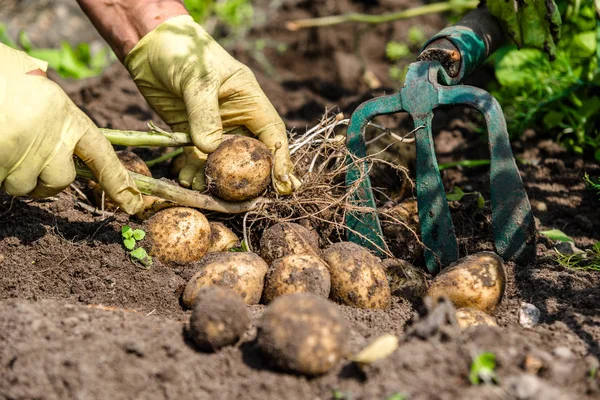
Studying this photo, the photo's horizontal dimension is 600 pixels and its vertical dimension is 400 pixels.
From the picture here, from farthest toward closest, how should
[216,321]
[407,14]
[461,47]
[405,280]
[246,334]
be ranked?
1. [407,14]
2. [461,47]
3. [405,280]
4. [246,334]
5. [216,321]

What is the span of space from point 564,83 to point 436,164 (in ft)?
5.19

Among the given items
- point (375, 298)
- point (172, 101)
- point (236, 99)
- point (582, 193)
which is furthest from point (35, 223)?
point (582, 193)

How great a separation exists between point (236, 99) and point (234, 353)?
1367mm

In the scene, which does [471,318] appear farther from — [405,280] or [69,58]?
[69,58]

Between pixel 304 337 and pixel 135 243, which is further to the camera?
pixel 135 243

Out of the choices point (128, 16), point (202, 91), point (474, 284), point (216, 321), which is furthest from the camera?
point (128, 16)

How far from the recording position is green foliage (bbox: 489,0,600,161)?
357 cm

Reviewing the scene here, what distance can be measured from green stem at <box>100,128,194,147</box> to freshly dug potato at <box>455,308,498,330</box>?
1371 millimetres

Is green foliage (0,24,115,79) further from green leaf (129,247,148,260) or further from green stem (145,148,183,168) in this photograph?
green leaf (129,247,148,260)

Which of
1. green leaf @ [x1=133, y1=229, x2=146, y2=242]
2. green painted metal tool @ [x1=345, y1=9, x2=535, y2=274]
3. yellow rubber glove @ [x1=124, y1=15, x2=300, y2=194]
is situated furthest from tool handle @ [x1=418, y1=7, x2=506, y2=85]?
green leaf @ [x1=133, y1=229, x2=146, y2=242]

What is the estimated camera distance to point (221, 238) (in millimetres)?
2707

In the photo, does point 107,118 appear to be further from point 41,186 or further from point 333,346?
point 333,346

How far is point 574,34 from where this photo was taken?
365 cm

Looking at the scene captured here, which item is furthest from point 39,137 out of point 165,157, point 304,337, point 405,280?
point 405,280
